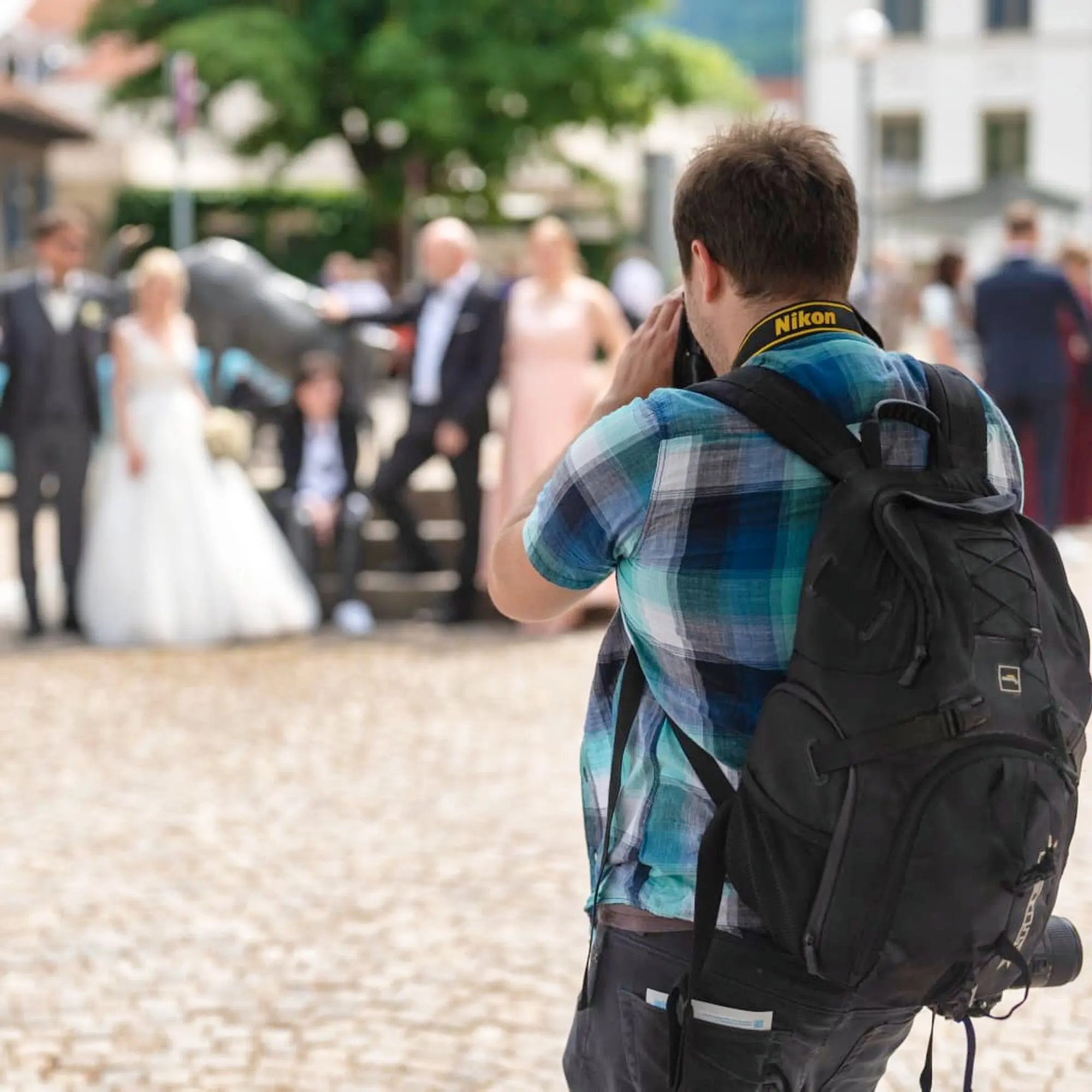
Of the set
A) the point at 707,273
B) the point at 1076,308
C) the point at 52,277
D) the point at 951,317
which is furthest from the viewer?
the point at 951,317

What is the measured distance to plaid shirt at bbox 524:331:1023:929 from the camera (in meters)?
2.09

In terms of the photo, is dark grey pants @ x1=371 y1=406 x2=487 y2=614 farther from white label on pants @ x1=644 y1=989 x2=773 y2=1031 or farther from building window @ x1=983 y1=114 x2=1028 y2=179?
building window @ x1=983 y1=114 x2=1028 y2=179

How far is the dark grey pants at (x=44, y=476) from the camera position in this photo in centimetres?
1050

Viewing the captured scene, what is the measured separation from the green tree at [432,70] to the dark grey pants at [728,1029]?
31.4 metres

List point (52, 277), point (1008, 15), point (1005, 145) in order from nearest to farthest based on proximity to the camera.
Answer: point (52, 277) < point (1005, 145) < point (1008, 15)

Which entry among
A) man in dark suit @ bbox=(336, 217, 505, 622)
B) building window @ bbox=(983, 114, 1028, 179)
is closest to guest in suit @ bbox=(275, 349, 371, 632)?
man in dark suit @ bbox=(336, 217, 505, 622)

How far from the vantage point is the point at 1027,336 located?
11.7 meters

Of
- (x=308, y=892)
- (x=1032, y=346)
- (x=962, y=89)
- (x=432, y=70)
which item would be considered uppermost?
(x=962, y=89)

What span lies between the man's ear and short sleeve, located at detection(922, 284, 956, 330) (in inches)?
433

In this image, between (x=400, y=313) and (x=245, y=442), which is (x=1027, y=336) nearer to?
(x=400, y=313)

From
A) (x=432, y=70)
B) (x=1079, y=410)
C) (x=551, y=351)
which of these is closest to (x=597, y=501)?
(x=551, y=351)

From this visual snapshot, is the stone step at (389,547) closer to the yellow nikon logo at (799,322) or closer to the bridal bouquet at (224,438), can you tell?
the bridal bouquet at (224,438)

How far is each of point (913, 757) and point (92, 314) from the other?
30.3 ft

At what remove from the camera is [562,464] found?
2.17 meters
